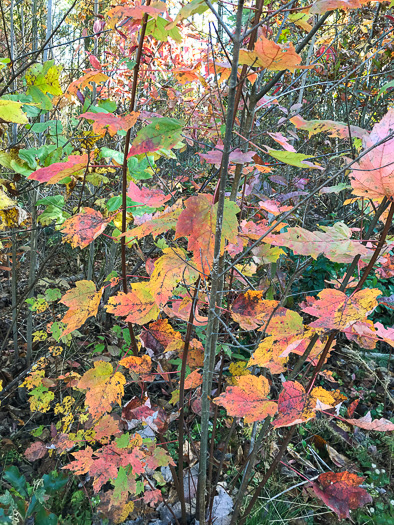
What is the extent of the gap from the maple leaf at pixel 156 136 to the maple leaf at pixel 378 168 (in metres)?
0.44

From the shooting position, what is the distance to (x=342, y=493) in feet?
3.28

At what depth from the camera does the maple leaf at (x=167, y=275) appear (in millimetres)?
796

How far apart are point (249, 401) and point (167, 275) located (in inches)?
16.8

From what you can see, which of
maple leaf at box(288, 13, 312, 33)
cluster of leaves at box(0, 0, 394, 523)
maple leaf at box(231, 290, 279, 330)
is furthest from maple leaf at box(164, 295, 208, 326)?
maple leaf at box(288, 13, 312, 33)

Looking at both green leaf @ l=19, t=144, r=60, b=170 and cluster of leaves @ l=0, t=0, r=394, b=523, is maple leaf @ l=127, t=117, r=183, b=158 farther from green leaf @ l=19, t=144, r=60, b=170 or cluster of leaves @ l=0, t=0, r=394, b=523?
green leaf @ l=19, t=144, r=60, b=170

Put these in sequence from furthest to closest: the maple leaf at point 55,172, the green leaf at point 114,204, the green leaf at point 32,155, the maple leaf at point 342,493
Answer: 1. the green leaf at point 32,155
2. the green leaf at point 114,204
3. the maple leaf at point 342,493
4. the maple leaf at point 55,172

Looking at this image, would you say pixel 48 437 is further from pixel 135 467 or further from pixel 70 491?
pixel 135 467

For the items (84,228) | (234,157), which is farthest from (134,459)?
(234,157)

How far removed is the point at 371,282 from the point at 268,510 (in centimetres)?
204

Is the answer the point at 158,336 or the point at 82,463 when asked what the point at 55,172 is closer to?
the point at 158,336

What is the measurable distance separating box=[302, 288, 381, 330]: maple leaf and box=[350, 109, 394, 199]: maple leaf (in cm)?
25

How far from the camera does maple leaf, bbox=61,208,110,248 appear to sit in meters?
0.90

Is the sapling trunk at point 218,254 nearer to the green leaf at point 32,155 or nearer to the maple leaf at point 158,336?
the maple leaf at point 158,336

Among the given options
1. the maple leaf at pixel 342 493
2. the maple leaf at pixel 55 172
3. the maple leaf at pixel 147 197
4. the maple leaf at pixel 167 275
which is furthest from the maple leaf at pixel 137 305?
the maple leaf at pixel 342 493
